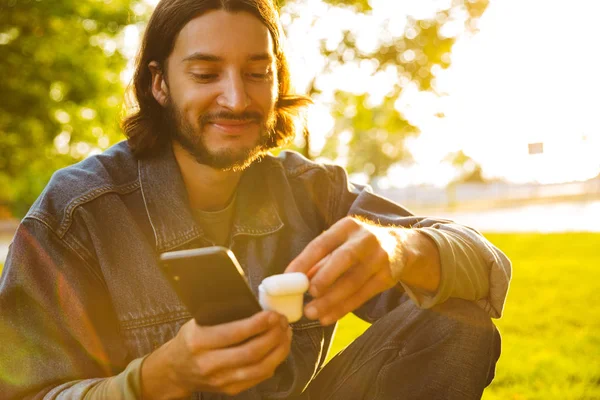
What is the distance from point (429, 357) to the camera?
2135 mm

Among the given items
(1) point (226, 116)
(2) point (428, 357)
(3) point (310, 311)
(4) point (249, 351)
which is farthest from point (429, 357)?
(1) point (226, 116)

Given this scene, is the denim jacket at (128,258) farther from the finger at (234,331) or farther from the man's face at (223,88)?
the finger at (234,331)

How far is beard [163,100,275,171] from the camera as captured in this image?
2.57 m

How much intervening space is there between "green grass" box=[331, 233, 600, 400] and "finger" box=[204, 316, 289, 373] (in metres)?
2.69

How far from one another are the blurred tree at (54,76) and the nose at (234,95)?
12651 mm

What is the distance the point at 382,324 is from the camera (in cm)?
228

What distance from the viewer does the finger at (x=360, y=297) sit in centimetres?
159

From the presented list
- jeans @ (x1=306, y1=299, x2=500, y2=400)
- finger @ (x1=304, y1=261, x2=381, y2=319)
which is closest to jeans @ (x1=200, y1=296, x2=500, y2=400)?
jeans @ (x1=306, y1=299, x2=500, y2=400)

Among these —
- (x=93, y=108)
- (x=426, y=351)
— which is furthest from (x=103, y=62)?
(x=426, y=351)

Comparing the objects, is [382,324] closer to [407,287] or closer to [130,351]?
[407,287]

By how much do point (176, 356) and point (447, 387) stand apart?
1031 mm

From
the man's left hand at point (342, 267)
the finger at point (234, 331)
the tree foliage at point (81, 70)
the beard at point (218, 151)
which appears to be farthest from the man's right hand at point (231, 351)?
the tree foliage at point (81, 70)

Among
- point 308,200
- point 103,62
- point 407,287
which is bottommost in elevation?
point 407,287

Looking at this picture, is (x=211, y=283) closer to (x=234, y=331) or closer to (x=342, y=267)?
(x=234, y=331)
